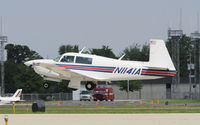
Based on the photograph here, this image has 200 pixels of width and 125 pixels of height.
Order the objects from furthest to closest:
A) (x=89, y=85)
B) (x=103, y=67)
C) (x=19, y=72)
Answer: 1. (x=19, y=72)
2. (x=89, y=85)
3. (x=103, y=67)

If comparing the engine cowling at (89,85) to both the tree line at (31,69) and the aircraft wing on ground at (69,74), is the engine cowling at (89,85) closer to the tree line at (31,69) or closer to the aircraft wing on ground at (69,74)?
the aircraft wing on ground at (69,74)

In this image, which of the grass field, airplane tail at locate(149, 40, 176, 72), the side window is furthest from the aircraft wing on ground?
airplane tail at locate(149, 40, 176, 72)

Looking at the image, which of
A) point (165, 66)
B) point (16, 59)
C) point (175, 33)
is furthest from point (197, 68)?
point (16, 59)

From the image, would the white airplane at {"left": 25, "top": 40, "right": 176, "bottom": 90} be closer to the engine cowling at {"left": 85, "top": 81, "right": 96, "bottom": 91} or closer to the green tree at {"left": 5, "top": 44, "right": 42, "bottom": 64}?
the engine cowling at {"left": 85, "top": 81, "right": 96, "bottom": 91}

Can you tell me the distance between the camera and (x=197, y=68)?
87.1m

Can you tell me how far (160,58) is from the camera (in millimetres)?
41000

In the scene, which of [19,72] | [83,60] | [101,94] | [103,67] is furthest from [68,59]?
[19,72]

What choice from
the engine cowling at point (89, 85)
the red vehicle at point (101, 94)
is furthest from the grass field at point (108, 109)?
the red vehicle at point (101, 94)

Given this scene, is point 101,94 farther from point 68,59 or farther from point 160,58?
point 68,59

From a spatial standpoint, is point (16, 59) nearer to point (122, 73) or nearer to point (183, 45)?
point (183, 45)

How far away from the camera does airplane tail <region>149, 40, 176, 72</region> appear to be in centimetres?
4058

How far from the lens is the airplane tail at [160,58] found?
133 ft

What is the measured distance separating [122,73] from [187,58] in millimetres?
103429

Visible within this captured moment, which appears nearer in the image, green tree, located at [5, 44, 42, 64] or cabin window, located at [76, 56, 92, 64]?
cabin window, located at [76, 56, 92, 64]
